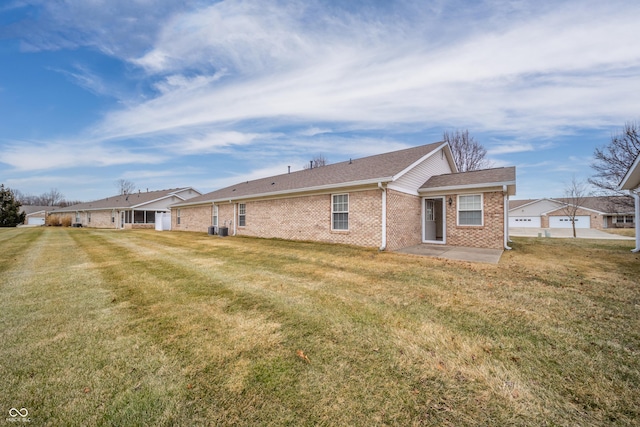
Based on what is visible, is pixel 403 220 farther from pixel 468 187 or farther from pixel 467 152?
pixel 467 152

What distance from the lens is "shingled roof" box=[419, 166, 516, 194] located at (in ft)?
35.0

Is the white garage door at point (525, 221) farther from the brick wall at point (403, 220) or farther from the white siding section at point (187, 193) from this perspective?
the white siding section at point (187, 193)

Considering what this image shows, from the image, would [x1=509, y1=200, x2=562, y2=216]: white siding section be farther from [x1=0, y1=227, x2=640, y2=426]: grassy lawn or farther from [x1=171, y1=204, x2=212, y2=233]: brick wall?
[x1=171, y1=204, x2=212, y2=233]: brick wall

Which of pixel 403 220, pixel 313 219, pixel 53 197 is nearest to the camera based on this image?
pixel 403 220

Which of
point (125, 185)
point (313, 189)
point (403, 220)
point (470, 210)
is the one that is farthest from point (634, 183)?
point (125, 185)

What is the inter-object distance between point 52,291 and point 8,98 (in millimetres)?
17860

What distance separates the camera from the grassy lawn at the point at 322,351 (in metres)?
2.10

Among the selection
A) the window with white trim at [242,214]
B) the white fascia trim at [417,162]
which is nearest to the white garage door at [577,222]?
the white fascia trim at [417,162]

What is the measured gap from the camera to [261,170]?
1314 inches

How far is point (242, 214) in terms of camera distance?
1759 cm

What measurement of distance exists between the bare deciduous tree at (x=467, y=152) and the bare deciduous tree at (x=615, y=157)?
847 cm

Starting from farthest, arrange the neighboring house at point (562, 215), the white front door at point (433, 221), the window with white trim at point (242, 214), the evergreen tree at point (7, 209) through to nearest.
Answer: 1. the neighboring house at point (562, 215)
2. the evergreen tree at point (7, 209)
3. the window with white trim at point (242, 214)
4. the white front door at point (433, 221)

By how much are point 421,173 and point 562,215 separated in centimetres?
3822

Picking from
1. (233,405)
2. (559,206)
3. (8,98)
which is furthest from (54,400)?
(559,206)
